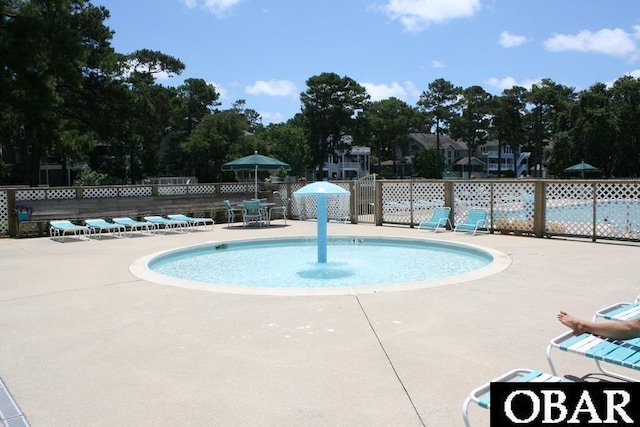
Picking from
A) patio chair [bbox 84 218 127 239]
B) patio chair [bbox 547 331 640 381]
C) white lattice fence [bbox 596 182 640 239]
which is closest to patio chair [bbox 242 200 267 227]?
patio chair [bbox 84 218 127 239]

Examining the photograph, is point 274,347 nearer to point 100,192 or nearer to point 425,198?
point 425,198

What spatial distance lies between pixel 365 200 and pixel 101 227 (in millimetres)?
8037

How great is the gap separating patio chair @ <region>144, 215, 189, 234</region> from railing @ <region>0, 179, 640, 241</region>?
51.7 inches

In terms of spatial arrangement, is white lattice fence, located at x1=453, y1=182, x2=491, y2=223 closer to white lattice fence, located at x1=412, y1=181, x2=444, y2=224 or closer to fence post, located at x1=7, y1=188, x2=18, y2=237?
white lattice fence, located at x1=412, y1=181, x2=444, y2=224

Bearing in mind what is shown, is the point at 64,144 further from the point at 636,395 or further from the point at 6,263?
the point at 636,395

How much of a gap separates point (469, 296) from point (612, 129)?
136 ft

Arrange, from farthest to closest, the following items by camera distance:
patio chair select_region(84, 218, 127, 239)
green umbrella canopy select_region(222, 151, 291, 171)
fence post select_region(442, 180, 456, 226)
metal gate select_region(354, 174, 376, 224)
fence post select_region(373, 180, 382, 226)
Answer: green umbrella canopy select_region(222, 151, 291, 171) < metal gate select_region(354, 174, 376, 224) < fence post select_region(373, 180, 382, 226) < fence post select_region(442, 180, 456, 226) < patio chair select_region(84, 218, 127, 239)

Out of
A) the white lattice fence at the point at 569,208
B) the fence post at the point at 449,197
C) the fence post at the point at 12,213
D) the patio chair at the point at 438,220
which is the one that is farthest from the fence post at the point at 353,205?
the fence post at the point at 12,213

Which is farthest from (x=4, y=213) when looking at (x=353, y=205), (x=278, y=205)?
(x=353, y=205)

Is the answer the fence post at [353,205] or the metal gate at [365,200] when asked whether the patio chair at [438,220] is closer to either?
the metal gate at [365,200]

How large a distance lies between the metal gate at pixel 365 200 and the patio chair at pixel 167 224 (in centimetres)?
557

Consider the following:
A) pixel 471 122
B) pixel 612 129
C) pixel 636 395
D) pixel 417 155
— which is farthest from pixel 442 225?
pixel 471 122

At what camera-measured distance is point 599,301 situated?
5.96 metres

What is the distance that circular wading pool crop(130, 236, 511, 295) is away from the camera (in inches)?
290
